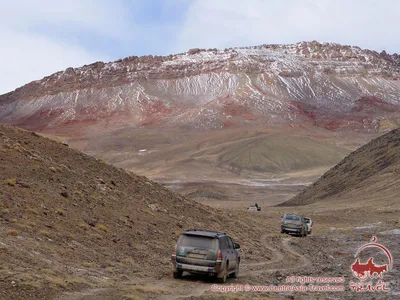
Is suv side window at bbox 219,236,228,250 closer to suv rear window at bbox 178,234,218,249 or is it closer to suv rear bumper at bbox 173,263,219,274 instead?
suv rear window at bbox 178,234,218,249

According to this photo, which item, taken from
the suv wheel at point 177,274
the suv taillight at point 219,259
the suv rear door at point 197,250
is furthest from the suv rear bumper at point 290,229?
the suv taillight at point 219,259

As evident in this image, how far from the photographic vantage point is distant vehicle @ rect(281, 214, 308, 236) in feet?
119

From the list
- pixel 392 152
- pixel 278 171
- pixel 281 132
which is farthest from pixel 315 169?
pixel 392 152

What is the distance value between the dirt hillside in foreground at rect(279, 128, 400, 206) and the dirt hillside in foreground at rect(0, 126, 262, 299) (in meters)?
30.7

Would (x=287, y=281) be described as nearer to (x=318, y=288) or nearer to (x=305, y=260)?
(x=318, y=288)

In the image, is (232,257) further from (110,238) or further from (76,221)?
(76,221)

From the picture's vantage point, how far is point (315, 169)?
511 feet

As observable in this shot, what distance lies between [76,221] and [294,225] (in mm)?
18470

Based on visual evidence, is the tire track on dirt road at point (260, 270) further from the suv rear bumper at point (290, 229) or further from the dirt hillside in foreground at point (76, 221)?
the suv rear bumper at point (290, 229)

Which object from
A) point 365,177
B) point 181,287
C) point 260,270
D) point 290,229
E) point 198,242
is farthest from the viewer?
point 365,177

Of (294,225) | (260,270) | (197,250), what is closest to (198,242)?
(197,250)

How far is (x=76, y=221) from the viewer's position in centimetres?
2150

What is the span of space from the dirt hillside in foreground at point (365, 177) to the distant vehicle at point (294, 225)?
2229 centimetres

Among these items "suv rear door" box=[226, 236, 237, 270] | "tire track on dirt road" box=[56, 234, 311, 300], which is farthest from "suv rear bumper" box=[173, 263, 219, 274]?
"suv rear door" box=[226, 236, 237, 270]
